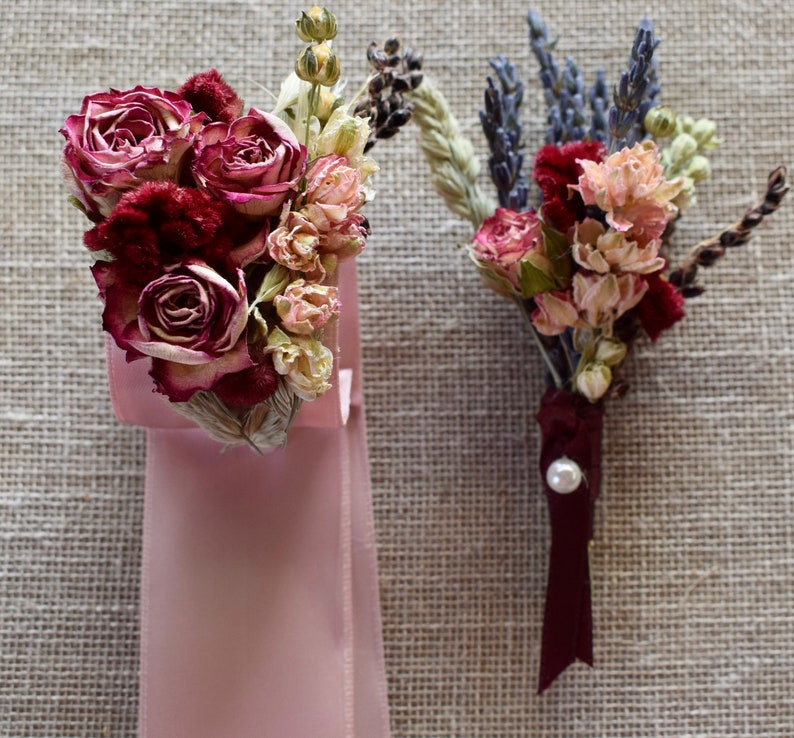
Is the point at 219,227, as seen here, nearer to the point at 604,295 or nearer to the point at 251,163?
the point at 251,163

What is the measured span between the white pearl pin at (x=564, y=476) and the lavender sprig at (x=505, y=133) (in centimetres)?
30

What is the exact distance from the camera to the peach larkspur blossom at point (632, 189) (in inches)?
31.8

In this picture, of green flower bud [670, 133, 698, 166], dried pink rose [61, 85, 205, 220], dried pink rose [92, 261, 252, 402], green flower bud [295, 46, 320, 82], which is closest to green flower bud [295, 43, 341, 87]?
green flower bud [295, 46, 320, 82]

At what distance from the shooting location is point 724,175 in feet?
3.63

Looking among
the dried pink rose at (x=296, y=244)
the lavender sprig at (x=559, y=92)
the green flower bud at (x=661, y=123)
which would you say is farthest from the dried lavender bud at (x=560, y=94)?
the dried pink rose at (x=296, y=244)

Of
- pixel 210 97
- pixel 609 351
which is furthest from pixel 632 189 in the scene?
pixel 210 97

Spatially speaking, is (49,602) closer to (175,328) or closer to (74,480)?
(74,480)

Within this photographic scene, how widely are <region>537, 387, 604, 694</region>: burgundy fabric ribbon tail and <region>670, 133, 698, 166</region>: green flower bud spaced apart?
1.00 feet

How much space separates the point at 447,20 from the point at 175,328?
67 centimetres

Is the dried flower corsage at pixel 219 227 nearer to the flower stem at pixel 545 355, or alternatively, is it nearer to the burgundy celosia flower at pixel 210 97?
the burgundy celosia flower at pixel 210 97

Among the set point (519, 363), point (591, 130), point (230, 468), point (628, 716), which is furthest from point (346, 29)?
point (628, 716)

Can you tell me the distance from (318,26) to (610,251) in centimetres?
36

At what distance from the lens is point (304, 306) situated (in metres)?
0.70

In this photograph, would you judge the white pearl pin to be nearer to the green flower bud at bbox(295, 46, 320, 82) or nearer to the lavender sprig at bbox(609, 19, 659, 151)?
the lavender sprig at bbox(609, 19, 659, 151)
